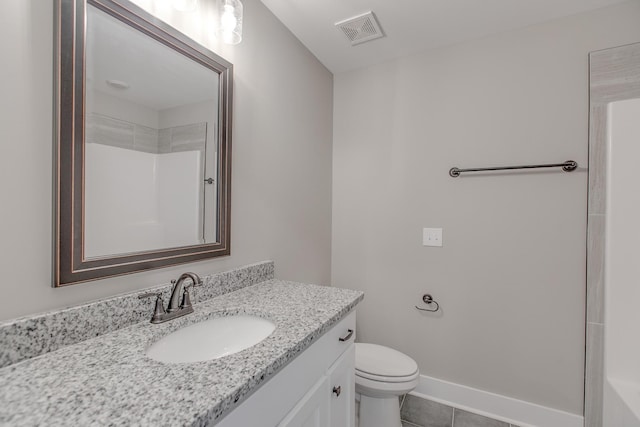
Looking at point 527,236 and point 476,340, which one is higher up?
point 527,236

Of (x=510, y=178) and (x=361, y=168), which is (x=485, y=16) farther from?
(x=361, y=168)

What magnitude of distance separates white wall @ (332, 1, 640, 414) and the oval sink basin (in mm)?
1250

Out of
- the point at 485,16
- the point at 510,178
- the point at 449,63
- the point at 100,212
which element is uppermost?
the point at 485,16

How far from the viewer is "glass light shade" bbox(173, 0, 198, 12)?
1004 millimetres

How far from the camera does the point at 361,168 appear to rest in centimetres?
214

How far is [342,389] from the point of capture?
1.13 m

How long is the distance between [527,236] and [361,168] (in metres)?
1.12

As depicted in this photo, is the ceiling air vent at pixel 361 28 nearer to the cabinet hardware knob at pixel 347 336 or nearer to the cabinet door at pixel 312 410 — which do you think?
the cabinet hardware knob at pixel 347 336

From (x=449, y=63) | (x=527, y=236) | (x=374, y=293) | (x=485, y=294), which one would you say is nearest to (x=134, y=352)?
(x=374, y=293)

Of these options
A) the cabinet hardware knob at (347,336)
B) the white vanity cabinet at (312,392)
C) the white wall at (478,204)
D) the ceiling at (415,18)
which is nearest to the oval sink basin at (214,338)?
the white vanity cabinet at (312,392)

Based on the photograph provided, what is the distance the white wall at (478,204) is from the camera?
5.15 ft

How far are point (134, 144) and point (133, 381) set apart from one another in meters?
0.71

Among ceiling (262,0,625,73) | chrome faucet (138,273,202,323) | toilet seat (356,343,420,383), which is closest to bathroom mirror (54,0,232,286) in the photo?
Answer: chrome faucet (138,273,202,323)

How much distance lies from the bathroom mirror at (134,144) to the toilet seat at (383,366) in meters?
1.00
